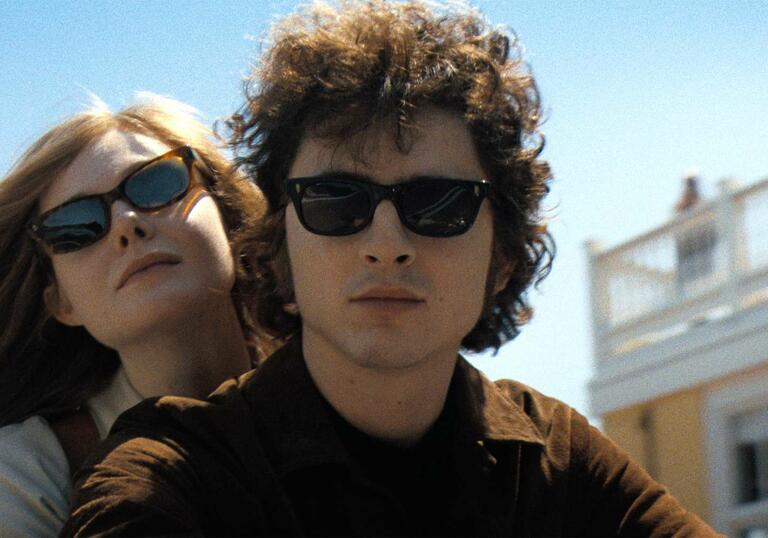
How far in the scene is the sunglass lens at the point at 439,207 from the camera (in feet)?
8.49

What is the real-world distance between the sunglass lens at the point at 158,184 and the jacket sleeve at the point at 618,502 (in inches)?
38.9

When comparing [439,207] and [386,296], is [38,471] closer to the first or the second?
[386,296]

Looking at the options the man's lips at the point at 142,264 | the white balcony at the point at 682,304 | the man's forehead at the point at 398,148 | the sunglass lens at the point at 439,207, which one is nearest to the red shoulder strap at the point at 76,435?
the man's lips at the point at 142,264

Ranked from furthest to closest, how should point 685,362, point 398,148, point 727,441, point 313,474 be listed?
1. point 685,362
2. point 727,441
3. point 398,148
4. point 313,474

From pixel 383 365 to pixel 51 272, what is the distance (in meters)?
1.08

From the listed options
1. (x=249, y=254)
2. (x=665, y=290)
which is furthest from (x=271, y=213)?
(x=665, y=290)

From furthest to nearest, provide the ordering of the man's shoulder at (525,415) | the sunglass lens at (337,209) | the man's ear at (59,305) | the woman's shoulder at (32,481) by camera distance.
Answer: the man's ear at (59,305), the woman's shoulder at (32,481), the man's shoulder at (525,415), the sunglass lens at (337,209)

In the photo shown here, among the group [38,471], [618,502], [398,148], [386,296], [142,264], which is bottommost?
[618,502]

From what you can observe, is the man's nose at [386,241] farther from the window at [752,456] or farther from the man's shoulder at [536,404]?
the window at [752,456]

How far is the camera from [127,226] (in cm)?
309

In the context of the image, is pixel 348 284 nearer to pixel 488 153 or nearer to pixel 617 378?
pixel 488 153

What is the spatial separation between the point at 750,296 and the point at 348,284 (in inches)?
412

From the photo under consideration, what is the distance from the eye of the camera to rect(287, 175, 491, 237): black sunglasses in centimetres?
258

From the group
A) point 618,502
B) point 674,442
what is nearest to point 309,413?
point 618,502
